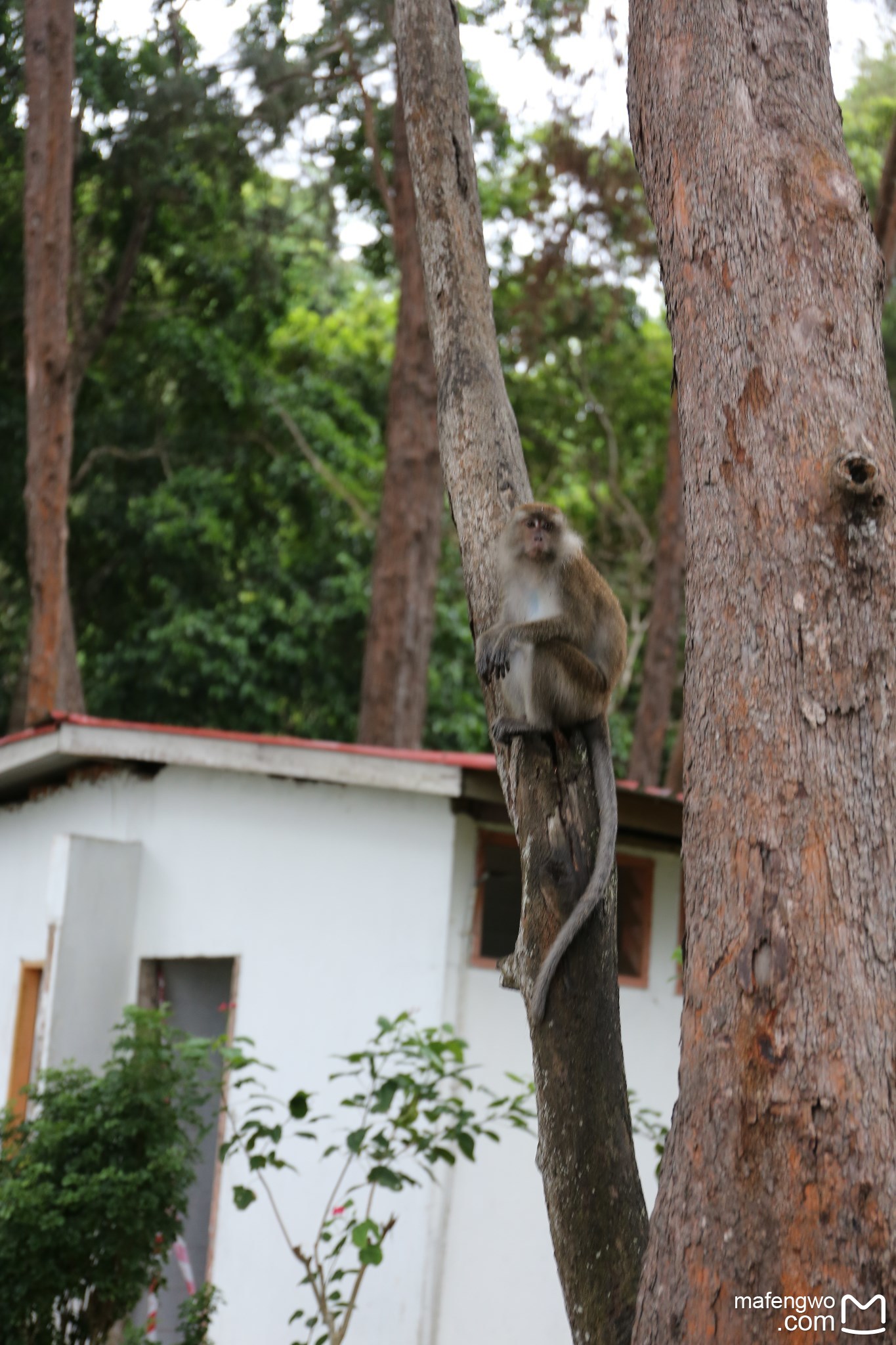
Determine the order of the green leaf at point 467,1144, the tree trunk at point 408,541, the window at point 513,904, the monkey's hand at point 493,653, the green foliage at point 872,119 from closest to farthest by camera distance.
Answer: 1. the monkey's hand at point 493,653
2. the green leaf at point 467,1144
3. the window at point 513,904
4. the tree trunk at point 408,541
5. the green foliage at point 872,119

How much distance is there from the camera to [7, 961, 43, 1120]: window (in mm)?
8852

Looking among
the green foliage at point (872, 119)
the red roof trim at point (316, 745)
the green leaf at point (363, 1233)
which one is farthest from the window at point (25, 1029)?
the green foliage at point (872, 119)

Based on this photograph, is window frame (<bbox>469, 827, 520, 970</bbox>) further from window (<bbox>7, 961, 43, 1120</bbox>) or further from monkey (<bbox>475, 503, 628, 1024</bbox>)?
window (<bbox>7, 961, 43, 1120</bbox>)

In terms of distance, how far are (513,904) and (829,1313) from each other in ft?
18.8

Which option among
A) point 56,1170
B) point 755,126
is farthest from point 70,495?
point 755,126

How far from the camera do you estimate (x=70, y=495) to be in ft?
65.3

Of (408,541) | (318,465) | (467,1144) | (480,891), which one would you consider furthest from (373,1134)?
(318,465)

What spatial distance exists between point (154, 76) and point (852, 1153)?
17.8 m

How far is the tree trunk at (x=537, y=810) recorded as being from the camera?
323 centimetres

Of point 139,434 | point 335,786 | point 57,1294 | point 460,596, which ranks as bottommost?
point 57,1294

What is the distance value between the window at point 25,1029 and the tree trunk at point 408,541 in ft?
15.1

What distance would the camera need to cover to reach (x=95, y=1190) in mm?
5930

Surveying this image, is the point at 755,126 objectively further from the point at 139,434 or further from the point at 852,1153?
the point at 139,434

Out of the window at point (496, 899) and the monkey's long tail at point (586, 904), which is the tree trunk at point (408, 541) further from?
the monkey's long tail at point (586, 904)
